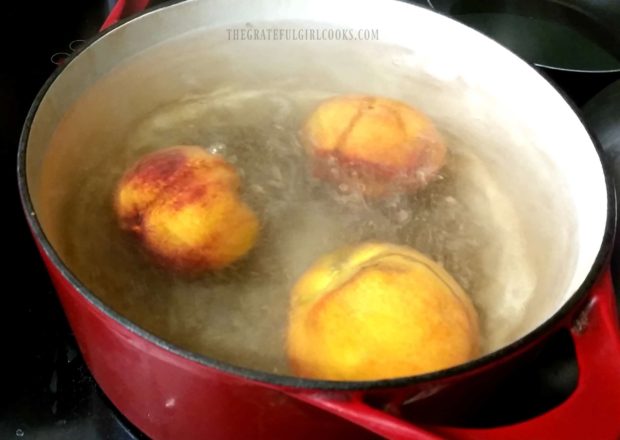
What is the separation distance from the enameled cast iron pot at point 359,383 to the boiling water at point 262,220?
1.3 inches

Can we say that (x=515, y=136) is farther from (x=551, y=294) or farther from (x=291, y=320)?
(x=291, y=320)

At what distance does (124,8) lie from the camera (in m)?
0.72

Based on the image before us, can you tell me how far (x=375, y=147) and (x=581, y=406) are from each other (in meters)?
0.32

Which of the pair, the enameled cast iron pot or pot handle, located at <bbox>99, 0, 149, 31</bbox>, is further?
pot handle, located at <bbox>99, 0, 149, 31</bbox>

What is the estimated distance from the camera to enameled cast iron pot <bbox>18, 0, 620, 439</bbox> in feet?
1.37

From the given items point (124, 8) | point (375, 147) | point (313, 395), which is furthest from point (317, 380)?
point (124, 8)

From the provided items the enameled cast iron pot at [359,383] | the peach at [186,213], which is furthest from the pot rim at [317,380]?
the peach at [186,213]

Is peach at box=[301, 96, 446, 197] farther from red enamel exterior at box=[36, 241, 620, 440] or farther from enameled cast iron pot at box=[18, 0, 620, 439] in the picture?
red enamel exterior at box=[36, 241, 620, 440]

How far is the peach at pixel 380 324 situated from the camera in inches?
19.1

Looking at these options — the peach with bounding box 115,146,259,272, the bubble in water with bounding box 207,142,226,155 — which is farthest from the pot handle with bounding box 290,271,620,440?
the bubble in water with bounding box 207,142,226,155

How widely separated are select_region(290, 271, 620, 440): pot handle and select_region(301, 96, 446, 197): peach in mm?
251

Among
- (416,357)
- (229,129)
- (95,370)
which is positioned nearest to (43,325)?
(95,370)

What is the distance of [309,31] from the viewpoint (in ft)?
2.44

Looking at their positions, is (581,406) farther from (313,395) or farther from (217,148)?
(217,148)
